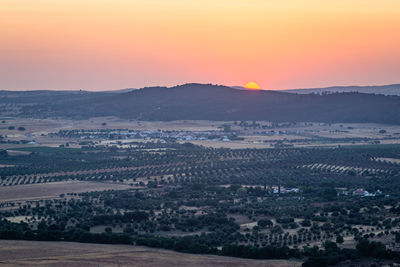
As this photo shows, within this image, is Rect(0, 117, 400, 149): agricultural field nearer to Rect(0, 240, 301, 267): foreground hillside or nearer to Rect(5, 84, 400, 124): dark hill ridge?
Rect(5, 84, 400, 124): dark hill ridge

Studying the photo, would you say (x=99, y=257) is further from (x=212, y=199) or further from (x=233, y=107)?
(x=233, y=107)

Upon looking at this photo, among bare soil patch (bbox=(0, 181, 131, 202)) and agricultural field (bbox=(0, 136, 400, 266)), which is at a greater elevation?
agricultural field (bbox=(0, 136, 400, 266))

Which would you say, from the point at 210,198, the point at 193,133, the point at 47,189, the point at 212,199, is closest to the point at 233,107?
the point at 193,133

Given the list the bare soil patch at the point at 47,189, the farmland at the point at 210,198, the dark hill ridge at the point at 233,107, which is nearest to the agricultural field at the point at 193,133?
the farmland at the point at 210,198

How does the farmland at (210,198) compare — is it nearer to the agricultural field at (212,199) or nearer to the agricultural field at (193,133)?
the agricultural field at (212,199)

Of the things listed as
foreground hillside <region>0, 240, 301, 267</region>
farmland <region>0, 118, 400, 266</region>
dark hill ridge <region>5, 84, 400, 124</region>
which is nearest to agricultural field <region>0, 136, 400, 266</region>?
farmland <region>0, 118, 400, 266</region>
